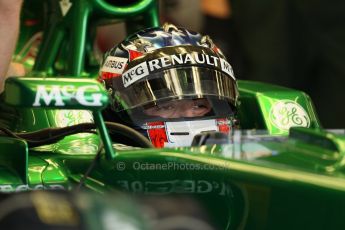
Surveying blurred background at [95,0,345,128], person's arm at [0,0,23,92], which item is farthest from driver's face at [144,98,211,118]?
blurred background at [95,0,345,128]

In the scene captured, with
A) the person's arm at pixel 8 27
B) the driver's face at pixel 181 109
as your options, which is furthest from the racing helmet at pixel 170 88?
the person's arm at pixel 8 27

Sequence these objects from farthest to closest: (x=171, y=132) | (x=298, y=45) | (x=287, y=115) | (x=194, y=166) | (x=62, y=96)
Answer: (x=298, y=45)
(x=287, y=115)
(x=171, y=132)
(x=194, y=166)
(x=62, y=96)

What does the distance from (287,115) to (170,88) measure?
0.61 m

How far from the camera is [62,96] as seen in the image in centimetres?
258

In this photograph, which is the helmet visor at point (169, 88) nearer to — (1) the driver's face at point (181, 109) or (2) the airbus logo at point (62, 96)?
(1) the driver's face at point (181, 109)

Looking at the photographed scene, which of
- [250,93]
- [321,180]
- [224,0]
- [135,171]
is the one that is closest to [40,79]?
[135,171]

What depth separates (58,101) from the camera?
257 cm

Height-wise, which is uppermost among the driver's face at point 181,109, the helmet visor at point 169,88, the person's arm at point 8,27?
the person's arm at point 8,27

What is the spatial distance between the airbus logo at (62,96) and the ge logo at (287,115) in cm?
128

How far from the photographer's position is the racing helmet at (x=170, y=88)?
3.35 m

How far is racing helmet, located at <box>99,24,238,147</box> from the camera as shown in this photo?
3.35m

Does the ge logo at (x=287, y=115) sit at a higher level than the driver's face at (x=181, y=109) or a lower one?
lower

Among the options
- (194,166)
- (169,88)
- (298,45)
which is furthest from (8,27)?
(298,45)

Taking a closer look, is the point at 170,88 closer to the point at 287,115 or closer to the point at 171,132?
the point at 171,132
